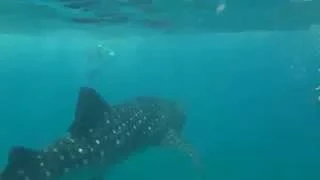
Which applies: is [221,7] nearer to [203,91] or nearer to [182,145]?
[182,145]

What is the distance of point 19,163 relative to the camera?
7539 mm

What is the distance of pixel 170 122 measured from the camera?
1433cm

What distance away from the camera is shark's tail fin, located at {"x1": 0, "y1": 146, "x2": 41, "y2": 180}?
7.36 m

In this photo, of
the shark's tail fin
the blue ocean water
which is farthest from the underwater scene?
the blue ocean water

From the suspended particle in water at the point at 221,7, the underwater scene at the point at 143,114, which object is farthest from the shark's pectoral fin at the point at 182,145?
the suspended particle in water at the point at 221,7

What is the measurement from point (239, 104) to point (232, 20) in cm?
10457

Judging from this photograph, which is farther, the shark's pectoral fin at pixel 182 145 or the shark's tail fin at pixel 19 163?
the shark's pectoral fin at pixel 182 145

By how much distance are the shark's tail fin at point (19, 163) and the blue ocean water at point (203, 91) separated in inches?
118

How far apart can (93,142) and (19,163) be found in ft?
7.35

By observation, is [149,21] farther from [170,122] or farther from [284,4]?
[170,122]

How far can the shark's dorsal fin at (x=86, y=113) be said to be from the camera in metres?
9.36

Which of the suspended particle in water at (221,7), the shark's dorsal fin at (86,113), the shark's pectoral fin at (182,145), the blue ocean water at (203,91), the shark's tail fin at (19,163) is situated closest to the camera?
the shark's tail fin at (19,163)

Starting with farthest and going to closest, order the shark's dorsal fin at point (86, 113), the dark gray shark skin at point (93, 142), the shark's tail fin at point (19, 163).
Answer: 1. the shark's dorsal fin at point (86, 113)
2. the dark gray shark skin at point (93, 142)
3. the shark's tail fin at point (19, 163)

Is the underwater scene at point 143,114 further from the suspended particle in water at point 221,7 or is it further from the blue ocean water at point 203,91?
the blue ocean water at point 203,91
